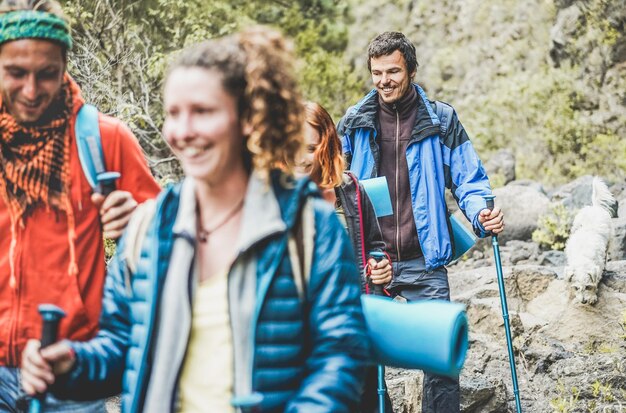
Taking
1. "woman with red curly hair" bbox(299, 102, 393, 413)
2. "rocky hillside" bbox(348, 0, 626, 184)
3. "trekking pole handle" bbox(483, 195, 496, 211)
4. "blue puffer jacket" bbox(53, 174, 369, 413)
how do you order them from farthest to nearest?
"rocky hillside" bbox(348, 0, 626, 184) < "trekking pole handle" bbox(483, 195, 496, 211) < "woman with red curly hair" bbox(299, 102, 393, 413) < "blue puffer jacket" bbox(53, 174, 369, 413)

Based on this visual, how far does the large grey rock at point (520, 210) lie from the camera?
12547mm

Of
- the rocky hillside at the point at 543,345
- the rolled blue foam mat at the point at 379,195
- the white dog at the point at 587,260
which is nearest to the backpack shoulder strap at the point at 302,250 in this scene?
the rolled blue foam mat at the point at 379,195

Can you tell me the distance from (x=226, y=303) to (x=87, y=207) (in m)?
0.79

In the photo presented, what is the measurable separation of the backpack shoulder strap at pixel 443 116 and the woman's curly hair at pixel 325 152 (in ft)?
3.91

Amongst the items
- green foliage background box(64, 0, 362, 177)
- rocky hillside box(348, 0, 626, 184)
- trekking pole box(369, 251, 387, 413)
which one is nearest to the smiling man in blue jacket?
trekking pole box(369, 251, 387, 413)

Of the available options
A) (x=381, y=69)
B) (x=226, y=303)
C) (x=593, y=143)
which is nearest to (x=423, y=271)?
(x=381, y=69)

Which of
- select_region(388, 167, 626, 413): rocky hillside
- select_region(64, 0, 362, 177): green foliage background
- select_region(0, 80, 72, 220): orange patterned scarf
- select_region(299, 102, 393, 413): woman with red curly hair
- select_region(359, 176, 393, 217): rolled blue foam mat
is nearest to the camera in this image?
select_region(0, 80, 72, 220): orange patterned scarf

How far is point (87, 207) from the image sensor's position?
9.17 feet

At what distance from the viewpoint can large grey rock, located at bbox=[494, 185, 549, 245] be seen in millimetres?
12547

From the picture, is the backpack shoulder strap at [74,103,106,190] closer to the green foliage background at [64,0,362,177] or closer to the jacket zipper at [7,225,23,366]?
the jacket zipper at [7,225,23,366]

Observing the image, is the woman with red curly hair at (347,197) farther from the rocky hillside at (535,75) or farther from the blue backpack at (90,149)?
the rocky hillside at (535,75)

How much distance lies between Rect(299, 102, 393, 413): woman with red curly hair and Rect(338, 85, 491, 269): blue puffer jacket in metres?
0.68

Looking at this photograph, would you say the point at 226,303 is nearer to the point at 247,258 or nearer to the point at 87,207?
the point at 247,258

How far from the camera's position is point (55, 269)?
2742 mm
